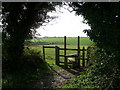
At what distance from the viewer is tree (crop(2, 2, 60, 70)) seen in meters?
5.89

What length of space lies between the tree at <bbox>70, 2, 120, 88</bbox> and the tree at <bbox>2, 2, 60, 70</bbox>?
2469mm

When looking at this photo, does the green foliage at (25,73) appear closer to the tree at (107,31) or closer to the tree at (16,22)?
the tree at (16,22)

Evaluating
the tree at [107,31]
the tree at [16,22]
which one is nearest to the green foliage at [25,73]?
the tree at [16,22]

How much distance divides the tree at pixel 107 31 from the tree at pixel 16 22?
8.10 feet

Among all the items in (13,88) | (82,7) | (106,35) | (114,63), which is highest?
(82,7)

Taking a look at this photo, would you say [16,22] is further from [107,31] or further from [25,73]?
[107,31]

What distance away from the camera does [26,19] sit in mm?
6430

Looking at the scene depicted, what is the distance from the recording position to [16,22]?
19.8 ft

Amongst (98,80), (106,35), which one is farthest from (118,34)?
(98,80)

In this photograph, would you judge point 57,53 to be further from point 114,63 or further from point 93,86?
point 114,63

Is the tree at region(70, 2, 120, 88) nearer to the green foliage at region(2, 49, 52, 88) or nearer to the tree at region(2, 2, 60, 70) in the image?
the tree at region(2, 2, 60, 70)

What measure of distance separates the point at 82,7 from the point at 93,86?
8.94 ft

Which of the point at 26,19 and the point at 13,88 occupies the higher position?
the point at 26,19

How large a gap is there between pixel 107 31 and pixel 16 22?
4034 mm
